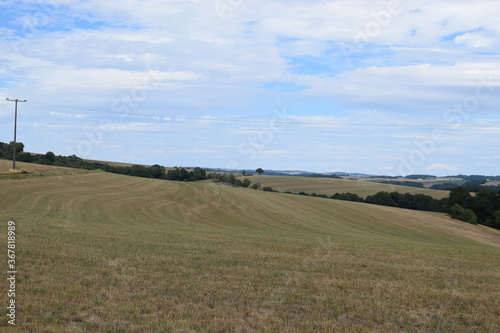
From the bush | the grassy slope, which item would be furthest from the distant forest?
the grassy slope

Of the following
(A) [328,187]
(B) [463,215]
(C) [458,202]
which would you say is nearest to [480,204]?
(C) [458,202]

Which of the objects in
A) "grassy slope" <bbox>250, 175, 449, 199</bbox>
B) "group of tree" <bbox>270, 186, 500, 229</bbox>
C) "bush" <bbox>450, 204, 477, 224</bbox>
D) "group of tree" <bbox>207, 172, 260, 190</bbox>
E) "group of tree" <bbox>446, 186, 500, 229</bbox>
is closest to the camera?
"bush" <bbox>450, 204, 477, 224</bbox>

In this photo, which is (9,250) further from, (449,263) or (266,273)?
(449,263)

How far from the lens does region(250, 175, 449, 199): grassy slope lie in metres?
119

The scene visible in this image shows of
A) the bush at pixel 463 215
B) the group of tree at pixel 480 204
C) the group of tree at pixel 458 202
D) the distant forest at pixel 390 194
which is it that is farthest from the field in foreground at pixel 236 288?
the group of tree at pixel 480 204

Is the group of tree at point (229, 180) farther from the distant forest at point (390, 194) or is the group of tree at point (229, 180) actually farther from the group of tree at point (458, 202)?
the group of tree at point (458, 202)

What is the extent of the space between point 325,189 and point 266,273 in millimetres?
110178

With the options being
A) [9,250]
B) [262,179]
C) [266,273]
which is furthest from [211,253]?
[262,179]

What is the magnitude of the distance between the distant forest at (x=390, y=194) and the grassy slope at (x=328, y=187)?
6829mm

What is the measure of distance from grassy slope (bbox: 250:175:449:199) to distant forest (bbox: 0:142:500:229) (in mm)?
6829

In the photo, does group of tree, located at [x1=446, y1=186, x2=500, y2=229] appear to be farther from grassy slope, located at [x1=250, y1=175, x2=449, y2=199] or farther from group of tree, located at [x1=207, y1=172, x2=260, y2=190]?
group of tree, located at [x1=207, y1=172, x2=260, y2=190]

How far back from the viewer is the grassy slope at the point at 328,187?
118812mm

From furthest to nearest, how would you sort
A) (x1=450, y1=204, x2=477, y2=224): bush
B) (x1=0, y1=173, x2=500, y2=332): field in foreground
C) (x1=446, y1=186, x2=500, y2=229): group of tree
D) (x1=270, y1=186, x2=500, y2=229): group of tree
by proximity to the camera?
(x1=446, y1=186, x2=500, y2=229): group of tree → (x1=270, y1=186, x2=500, y2=229): group of tree → (x1=450, y1=204, x2=477, y2=224): bush → (x1=0, y1=173, x2=500, y2=332): field in foreground

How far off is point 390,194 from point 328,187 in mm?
19196
